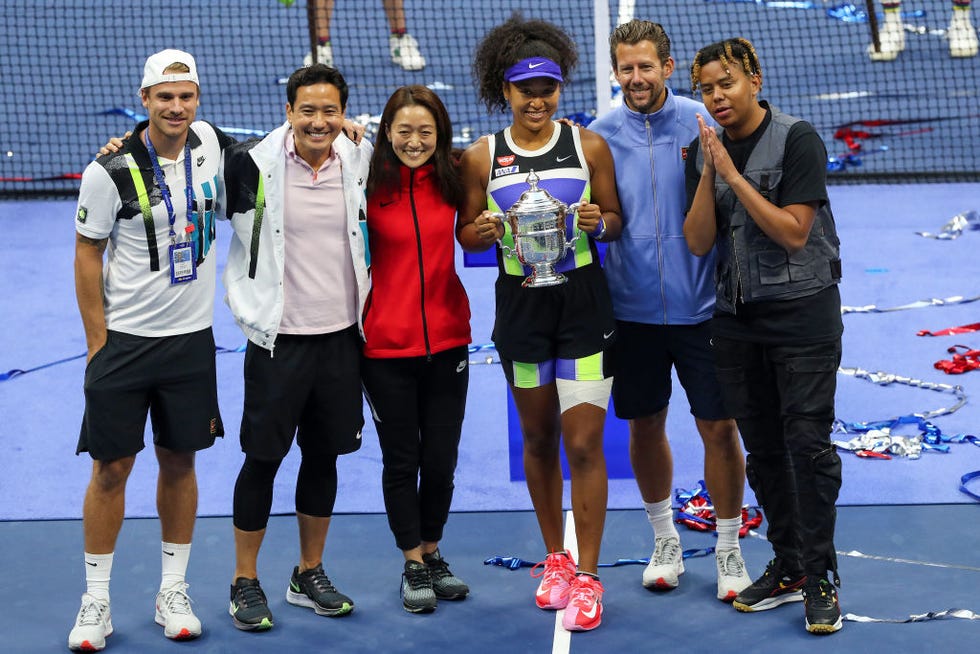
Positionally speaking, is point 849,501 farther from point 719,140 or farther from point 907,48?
point 907,48

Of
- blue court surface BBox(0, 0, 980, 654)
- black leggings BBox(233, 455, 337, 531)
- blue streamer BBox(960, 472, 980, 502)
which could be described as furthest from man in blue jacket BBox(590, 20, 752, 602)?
blue streamer BBox(960, 472, 980, 502)

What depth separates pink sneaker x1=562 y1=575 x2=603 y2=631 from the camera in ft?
16.2

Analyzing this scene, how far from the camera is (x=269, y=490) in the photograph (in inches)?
200

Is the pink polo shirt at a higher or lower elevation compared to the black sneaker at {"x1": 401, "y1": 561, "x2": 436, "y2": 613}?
higher

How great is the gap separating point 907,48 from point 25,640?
42.5 feet

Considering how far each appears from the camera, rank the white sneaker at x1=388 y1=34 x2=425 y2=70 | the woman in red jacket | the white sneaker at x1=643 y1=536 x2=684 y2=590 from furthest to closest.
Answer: the white sneaker at x1=388 y1=34 x2=425 y2=70 → the white sneaker at x1=643 y1=536 x2=684 y2=590 → the woman in red jacket

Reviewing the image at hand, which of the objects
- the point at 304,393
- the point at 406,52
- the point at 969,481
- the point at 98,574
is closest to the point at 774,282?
the point at 304,393

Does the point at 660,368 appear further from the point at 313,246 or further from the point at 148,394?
the point at 148,394

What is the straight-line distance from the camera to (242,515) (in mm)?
5074

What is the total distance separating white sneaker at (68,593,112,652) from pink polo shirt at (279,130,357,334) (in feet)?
3.93

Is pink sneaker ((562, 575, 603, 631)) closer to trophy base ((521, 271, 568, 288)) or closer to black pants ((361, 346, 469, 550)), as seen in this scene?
black pants ((361, 346, 469, 550))

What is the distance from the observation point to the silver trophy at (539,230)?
15.4 ft

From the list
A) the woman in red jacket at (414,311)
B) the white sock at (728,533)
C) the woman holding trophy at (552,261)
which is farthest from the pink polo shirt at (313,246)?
the white sock at (728,533)

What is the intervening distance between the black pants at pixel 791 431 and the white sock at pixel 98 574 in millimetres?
2337
